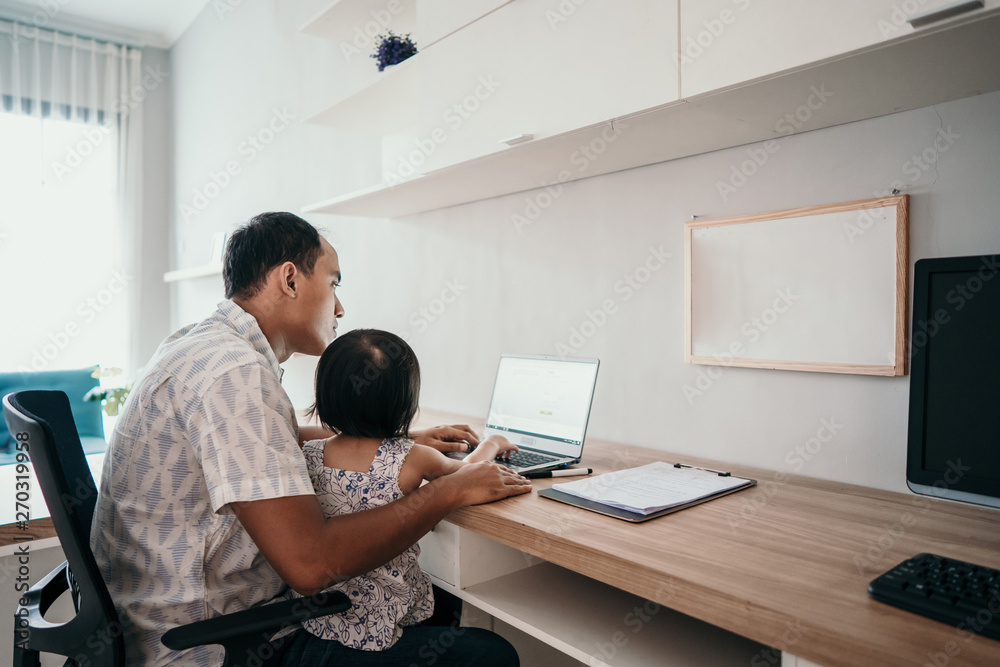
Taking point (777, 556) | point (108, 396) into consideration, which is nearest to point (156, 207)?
point (108, 396)

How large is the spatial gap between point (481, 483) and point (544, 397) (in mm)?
424

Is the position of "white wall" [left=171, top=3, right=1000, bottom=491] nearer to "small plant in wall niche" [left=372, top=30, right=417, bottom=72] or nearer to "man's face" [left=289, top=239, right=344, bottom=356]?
"small plant in wall niche" [left=372, top=30, right=417, bottom=72]

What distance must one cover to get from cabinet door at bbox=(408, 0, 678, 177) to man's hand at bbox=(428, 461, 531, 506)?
69 cm

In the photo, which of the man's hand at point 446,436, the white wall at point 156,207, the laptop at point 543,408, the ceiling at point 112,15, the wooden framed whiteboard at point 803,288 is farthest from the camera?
the white wall at point 156,207

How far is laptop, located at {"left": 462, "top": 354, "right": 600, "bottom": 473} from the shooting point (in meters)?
1.42

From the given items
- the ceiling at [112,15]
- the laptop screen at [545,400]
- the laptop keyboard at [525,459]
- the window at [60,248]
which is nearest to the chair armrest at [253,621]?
the laptop keyboard at [525,459]

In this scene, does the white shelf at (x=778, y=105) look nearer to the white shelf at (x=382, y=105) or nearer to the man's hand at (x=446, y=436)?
the white shelf at (x=382, y=105)

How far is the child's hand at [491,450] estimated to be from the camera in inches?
52.1

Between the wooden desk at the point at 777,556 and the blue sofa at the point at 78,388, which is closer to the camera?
the wooden desk at the point at 777,556

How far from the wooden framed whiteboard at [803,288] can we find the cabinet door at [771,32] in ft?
1.37

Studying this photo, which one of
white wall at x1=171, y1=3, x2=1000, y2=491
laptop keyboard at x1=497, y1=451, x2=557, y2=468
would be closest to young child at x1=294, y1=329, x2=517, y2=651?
laptop keyboard at x1=497, y1=451, x2=557, y2=468

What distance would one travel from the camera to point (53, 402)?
1.07m

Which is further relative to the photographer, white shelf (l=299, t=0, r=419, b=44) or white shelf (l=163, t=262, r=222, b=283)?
white shelf (l=163, t=262, r=222, b=283)

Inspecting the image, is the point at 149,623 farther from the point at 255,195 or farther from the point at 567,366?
the point at 255,195
